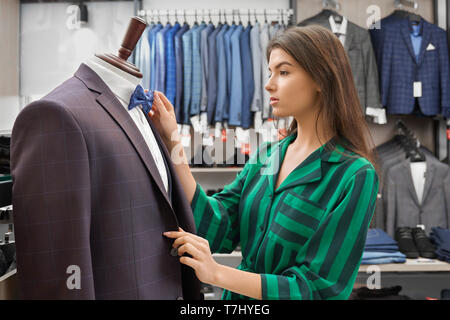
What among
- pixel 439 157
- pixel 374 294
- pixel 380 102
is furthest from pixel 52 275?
pixel 439 157

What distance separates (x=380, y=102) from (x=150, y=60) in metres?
1.57

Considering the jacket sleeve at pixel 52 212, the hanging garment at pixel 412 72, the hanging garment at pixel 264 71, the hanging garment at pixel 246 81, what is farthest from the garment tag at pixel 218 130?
the jacket sleeve at pixel 52 212

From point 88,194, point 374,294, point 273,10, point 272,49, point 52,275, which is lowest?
point 374,294

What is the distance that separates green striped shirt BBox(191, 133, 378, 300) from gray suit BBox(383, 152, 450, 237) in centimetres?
163

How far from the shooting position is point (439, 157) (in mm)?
2736

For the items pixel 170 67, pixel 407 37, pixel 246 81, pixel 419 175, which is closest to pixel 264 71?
pixel 246 81

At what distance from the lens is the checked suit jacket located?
1.87ft

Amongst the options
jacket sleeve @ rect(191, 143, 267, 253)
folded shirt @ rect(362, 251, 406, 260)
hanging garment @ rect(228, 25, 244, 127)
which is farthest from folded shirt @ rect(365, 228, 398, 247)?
jacket sleeve @ rect(191, 143, 267, 253)

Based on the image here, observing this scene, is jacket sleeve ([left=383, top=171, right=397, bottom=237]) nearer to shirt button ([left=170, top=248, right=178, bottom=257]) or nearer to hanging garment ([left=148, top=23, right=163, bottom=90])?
hanging garment ([left=148, top=23, right=163, bottom=90])

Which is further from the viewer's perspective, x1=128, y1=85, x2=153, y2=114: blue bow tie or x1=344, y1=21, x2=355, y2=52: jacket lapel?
x1=344, y1=21, x2=355, y2=52: jacket lapel

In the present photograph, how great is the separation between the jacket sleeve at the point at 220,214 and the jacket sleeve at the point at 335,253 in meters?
0.26

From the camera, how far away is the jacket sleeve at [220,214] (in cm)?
98
